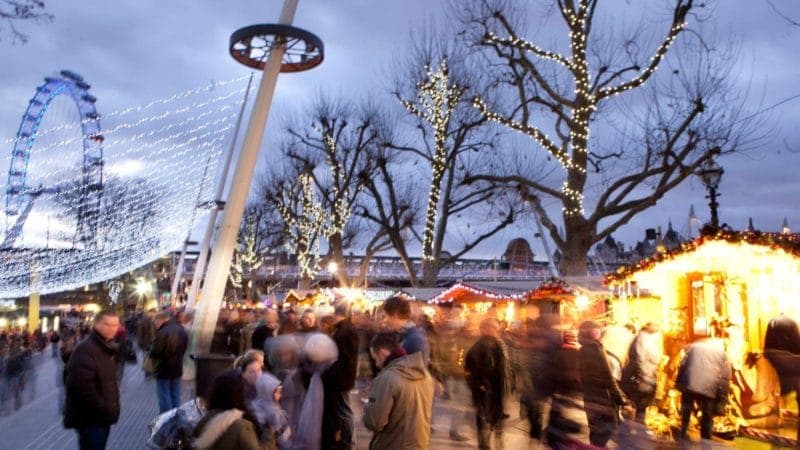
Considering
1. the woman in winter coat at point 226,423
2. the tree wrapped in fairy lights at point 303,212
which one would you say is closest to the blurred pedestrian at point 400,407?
the woman in winter coat at point 226,423

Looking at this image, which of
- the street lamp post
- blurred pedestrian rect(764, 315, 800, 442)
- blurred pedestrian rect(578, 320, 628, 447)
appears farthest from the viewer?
the street lamp post

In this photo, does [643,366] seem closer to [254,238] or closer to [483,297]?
[483,297]

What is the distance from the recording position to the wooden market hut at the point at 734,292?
1135 centimetres

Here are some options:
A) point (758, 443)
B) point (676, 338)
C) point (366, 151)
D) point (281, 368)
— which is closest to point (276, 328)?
point (281, 368)

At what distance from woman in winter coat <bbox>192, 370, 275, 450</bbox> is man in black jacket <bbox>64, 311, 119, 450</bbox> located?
7.51 feet

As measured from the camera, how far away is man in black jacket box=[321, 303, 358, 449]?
6.72 metres

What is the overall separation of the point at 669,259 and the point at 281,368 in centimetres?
830

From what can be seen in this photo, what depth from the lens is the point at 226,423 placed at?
3.86 metres

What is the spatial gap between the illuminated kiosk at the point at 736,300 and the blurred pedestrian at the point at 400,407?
7.56m

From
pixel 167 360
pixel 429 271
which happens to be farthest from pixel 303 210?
pixel 167 360

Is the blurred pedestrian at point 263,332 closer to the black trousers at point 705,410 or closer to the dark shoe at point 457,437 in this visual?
the dark shoe at point 457,437

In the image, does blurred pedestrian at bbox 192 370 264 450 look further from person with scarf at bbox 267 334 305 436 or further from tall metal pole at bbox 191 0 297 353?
tall metal pole at bbox 191 0 297 353

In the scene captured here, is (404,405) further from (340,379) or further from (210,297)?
(210,297)

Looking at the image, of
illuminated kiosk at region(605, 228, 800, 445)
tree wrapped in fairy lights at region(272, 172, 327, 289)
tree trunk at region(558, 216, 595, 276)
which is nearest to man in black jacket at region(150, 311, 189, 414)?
illuminated kiosk at region(605, 228, 800, 445)
